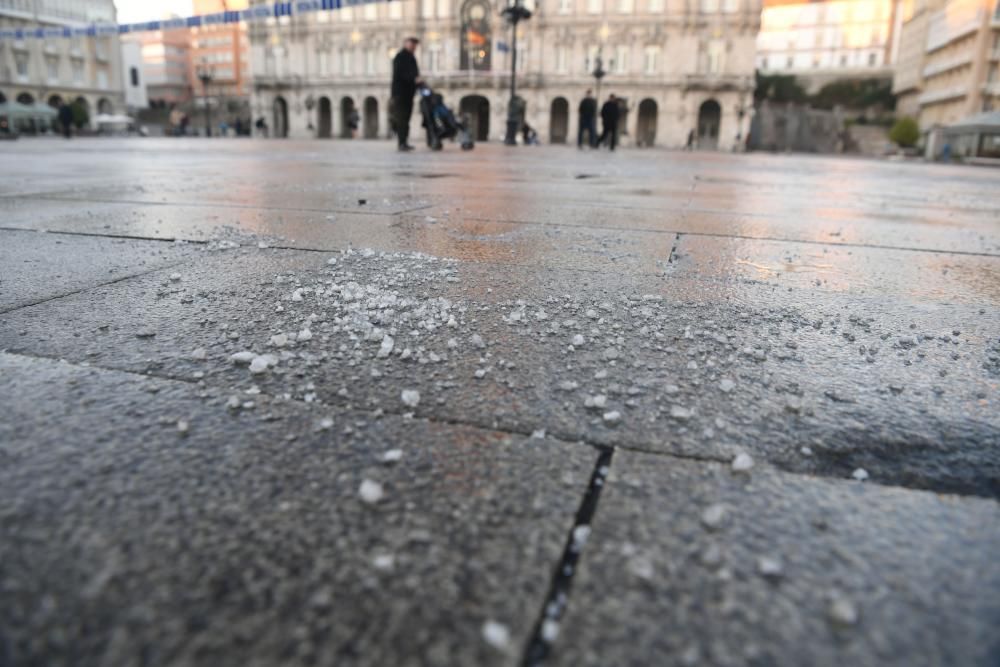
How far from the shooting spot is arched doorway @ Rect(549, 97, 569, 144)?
47.0m

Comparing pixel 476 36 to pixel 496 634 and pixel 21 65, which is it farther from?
pixel 496 634

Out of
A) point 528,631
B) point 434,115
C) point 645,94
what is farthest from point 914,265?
point 645,94

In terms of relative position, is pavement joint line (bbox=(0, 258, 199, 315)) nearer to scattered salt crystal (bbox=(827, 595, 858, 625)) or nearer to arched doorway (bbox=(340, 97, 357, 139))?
scattered salt crystal (bbox=(827, 595, 858, 625))

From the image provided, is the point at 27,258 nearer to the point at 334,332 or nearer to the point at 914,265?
the point at 334,332

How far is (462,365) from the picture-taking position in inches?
49.2

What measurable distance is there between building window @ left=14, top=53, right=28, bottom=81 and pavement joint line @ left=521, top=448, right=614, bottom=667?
204 feet

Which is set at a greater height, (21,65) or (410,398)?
(21,65)

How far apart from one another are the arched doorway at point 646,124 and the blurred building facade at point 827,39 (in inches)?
1285

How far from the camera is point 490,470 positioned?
0.86 meters

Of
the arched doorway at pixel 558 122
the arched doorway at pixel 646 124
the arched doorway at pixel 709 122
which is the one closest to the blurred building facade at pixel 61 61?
the arched doorway at pixel 558 122

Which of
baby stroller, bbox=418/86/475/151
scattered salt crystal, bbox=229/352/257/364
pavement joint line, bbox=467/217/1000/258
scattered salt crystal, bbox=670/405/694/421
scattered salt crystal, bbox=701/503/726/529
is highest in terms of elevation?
baby stroller, bbox=418/86/475/151

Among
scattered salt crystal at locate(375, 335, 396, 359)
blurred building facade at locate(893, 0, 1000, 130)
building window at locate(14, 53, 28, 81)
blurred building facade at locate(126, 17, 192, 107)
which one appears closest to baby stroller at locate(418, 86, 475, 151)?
scattered salt crystal at locate(375, 335, 396, 359)

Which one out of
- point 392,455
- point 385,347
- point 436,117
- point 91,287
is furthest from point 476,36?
point 392,455

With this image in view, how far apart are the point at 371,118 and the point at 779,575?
54.1 meters
